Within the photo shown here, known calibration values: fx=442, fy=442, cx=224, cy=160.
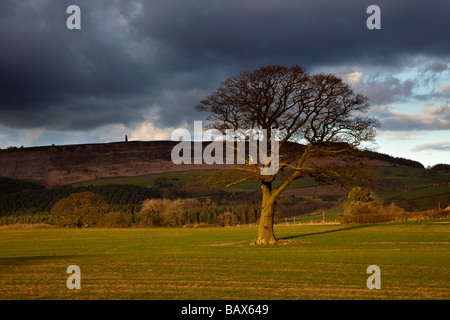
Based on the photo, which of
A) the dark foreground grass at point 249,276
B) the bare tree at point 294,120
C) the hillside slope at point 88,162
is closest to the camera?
A: the dark foreground grass at point 249,276

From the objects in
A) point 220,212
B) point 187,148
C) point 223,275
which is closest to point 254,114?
point 223,275

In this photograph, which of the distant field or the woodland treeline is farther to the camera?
the distant field

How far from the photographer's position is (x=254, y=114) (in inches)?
1320

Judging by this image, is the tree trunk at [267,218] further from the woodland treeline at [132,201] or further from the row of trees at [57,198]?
the row of trees at [57,198]

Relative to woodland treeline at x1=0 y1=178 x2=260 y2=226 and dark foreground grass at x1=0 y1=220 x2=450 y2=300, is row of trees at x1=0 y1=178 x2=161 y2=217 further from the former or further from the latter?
dark foreground grass at x1=0 y1=220 x2=450 y2=300

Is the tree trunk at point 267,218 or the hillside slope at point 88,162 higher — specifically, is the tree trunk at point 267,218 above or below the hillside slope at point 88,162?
below

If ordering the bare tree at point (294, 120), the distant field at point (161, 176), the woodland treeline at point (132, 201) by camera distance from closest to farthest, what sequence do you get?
1. the bare tree at point (294, 120)
2. the woodland treeline at point (132, 201)
3. the distant field at point (161, 176)

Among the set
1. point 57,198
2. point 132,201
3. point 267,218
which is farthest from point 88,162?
point 267,218

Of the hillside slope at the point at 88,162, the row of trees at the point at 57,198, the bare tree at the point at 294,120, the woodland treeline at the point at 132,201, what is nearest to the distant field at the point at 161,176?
the hillside slope at the point at 88,162

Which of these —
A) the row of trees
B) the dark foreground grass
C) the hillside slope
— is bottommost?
the dark foreground grass

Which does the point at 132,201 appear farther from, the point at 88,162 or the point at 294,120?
the point at 294,120

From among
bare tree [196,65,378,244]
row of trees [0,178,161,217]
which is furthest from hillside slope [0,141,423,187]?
bare tree [196,65,378,244]

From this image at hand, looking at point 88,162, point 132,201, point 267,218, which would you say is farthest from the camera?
point 88,162
